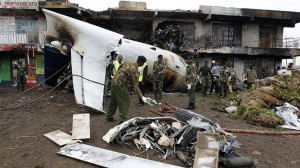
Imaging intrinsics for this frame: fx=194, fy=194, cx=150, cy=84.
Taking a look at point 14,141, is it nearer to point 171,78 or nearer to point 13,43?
point 171,78

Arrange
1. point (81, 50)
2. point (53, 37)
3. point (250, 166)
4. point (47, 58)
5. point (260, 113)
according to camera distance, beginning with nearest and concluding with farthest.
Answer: point (250, 166)
point (260, 113)
point (81, 50)
point (53, 37)
point (47, 58)

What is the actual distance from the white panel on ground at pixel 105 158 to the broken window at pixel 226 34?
1410 cm

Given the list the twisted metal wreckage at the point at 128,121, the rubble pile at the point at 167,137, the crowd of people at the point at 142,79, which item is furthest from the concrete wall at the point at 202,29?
the rubble pile at the point at 167,137

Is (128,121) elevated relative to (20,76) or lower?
lower

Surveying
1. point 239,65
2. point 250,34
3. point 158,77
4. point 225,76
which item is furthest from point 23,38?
point 250,34

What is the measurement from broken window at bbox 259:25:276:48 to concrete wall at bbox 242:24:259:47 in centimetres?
63

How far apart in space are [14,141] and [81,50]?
3228 millimetres

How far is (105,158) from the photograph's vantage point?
2.96 metres

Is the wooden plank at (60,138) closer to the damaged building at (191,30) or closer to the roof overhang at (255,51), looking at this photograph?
the damaged building at (191,30)

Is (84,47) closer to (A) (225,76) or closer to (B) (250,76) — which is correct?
(A) (225,76)

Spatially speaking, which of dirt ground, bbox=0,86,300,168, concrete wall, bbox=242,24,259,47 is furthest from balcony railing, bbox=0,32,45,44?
concrete wall, bbox=242,24,259,47

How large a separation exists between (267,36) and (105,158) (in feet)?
58.2

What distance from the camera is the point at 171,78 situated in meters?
9.35

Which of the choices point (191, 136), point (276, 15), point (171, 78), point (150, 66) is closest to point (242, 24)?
point (276, 15)
